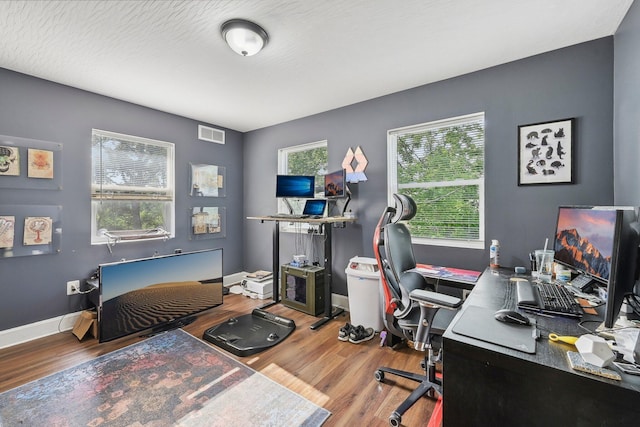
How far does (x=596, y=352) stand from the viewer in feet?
2.74

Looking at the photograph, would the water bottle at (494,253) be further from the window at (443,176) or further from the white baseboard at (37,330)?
the white baseboard at (37,330)

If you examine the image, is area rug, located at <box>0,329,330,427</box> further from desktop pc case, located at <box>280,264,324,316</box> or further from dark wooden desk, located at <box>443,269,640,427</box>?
desktop pc case, located at <box>280,264,324,316</box>

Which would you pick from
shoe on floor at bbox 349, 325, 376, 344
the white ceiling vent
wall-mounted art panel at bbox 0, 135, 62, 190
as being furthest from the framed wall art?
shoe on floor at bbox 349, 325, 376, 344

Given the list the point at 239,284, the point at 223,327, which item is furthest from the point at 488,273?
the point at 239,284

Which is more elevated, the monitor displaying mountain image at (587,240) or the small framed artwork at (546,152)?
the small framed artwork at (546,152)

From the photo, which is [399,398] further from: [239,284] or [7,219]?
[7,219]

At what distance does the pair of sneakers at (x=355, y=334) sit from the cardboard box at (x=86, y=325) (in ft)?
7.64

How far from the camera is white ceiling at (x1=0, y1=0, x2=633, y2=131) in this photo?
5.65 feet

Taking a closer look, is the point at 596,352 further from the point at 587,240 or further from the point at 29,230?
the point at 29,230

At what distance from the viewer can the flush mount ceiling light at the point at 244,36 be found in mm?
1841

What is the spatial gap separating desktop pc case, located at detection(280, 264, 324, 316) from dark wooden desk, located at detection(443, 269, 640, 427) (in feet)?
7.09

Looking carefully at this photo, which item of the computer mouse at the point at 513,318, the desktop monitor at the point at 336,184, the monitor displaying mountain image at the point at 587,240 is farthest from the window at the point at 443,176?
the computer mouse at the point at 513,318

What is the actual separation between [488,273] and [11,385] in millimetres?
3547

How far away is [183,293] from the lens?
9.39ft
